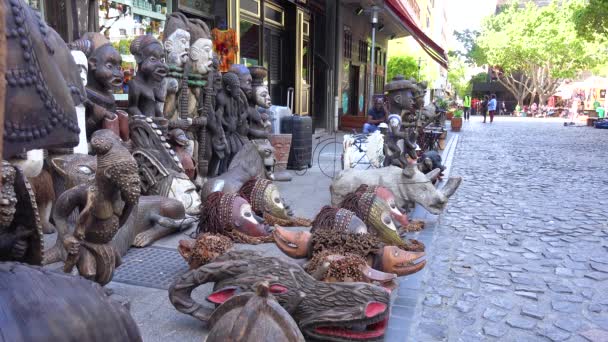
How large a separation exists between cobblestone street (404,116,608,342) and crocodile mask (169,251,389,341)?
53cm

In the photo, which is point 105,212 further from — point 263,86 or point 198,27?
point 263,86

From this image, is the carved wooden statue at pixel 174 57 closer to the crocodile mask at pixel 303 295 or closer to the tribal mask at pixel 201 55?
the tribal mask at pixel 201 55

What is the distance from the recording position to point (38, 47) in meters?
1.09

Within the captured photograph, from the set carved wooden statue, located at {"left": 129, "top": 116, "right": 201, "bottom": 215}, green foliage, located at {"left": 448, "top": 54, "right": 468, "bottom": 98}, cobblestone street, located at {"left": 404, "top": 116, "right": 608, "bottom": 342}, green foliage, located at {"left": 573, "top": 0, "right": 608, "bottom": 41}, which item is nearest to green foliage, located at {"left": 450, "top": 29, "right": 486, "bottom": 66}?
green foliage, located at {"left": 448, "top": 54, "right": 468, "bottom": 98}

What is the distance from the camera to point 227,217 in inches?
152

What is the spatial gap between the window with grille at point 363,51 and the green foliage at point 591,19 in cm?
730

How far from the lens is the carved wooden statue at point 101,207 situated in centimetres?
213

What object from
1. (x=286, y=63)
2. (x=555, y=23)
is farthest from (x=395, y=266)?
(x=555, y=23)

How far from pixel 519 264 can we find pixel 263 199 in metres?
2.30

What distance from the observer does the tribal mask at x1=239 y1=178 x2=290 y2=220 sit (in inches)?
185

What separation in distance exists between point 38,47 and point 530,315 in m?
3.16

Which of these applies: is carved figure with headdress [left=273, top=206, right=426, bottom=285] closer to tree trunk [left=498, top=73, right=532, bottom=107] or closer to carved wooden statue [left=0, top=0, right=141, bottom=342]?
carved wooden statue [left=0, top=0, right=141, bottom=342]

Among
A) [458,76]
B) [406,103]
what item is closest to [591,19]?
[406,103]

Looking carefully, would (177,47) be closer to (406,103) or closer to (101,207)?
(406,103)
